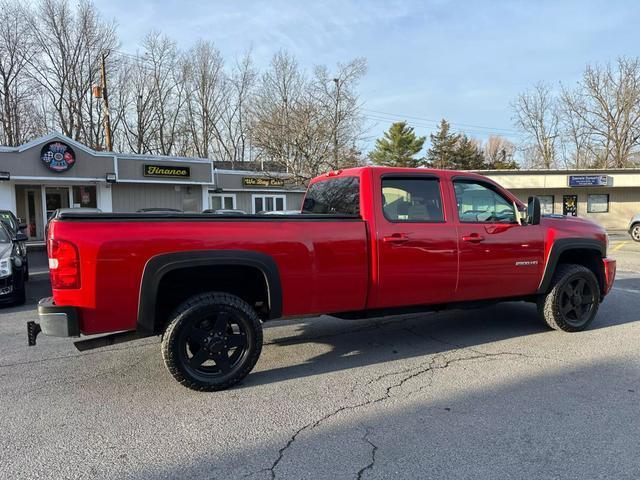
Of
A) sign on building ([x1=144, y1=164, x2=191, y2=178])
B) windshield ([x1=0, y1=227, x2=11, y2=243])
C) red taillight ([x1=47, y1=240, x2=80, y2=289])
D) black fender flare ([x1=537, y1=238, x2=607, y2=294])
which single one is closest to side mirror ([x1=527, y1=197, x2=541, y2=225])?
black fender flare ([x1=537, y1=238, x2=607, y2=294])

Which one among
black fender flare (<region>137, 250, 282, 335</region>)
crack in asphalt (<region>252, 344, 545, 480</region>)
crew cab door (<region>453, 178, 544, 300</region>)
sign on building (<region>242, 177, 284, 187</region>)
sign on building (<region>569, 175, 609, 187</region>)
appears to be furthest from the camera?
sign on building (<region>569, 175, 609, 187</region>)

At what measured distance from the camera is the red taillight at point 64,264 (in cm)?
347

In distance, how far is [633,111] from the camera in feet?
124

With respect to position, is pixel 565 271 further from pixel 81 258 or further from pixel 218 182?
pixel 218 182

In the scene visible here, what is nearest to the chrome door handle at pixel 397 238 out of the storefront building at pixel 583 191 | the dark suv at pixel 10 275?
the dark suv at pixel 10 275

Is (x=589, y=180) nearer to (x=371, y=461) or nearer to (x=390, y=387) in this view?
(x=390, y=387)

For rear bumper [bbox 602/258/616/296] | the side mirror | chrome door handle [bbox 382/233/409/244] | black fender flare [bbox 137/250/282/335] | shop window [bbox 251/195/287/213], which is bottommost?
rear bumper [bbox 602/258/616/296]

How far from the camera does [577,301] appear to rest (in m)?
5.79

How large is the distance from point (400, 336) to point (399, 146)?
51167mm

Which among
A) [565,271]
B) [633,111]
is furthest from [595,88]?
[565,271]

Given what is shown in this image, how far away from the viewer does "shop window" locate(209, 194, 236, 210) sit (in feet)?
81.7

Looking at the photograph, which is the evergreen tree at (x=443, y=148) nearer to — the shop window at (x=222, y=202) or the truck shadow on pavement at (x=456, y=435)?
the shop window at (x=222, y=202)

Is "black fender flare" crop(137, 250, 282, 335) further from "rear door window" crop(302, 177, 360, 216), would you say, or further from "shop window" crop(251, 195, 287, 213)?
"shop window" crop(251, 195, 287, 213)

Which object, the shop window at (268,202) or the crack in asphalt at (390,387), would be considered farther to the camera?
the shop window at (268,202)
